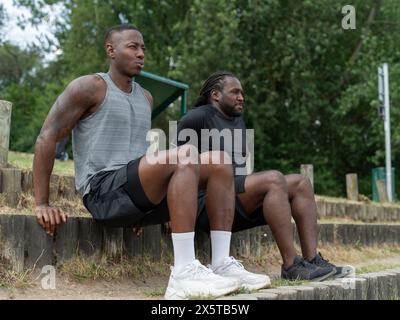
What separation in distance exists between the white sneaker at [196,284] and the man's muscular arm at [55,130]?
31.8 inches

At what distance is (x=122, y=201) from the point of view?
3168 mm

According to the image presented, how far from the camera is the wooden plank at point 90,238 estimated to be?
3.52 metres

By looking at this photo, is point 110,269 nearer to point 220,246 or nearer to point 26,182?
point 220,246

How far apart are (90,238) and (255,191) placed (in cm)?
99

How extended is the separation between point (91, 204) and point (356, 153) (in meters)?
15.5

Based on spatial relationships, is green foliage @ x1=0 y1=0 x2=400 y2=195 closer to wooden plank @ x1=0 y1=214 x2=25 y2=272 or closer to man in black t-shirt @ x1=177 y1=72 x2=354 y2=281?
man in black t-shirt @ x1=177 y1=72 x2=354 y2=281

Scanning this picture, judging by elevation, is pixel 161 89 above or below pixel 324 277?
above

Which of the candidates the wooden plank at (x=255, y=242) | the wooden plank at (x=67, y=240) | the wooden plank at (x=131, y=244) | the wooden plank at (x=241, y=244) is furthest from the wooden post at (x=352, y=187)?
the wooden plank at (x=67, y=240)

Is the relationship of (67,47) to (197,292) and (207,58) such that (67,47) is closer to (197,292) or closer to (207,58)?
(207,58)

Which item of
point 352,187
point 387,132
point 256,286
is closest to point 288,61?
point 387,132

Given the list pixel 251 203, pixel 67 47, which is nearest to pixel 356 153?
pixel 67 47

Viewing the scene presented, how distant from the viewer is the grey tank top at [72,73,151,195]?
337cm
